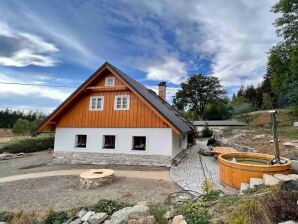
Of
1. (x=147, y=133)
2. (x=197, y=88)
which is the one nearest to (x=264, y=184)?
(x=147, y=133)

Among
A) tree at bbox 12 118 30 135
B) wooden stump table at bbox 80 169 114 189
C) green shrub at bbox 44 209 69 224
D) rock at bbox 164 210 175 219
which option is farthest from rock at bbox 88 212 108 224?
tree at bbox 12 118 30 135

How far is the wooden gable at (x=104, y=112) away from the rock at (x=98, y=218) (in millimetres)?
7019

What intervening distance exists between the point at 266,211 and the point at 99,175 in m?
6.89

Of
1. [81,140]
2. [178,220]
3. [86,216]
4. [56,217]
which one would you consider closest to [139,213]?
[178,220]

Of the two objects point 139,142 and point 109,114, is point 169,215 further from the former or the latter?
point 109,114

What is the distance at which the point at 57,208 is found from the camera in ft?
22.2

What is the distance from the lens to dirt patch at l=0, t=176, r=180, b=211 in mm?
7145

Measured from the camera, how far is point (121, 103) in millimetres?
13367

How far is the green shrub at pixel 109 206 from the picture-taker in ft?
20.4

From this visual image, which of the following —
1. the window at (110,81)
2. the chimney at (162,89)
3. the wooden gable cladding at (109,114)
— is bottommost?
the wooden gable cladding at (109,114)

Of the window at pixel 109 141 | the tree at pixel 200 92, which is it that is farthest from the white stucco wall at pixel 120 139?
the tree at pixel 200 92

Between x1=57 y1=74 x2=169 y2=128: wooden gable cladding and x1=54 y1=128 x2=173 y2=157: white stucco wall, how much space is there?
11.0 inches

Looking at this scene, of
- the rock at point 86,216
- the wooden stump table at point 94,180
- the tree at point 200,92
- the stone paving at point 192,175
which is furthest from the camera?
the tree at point 200,92

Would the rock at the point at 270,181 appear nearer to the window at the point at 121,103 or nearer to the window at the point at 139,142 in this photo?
the window at the point at 139,142
